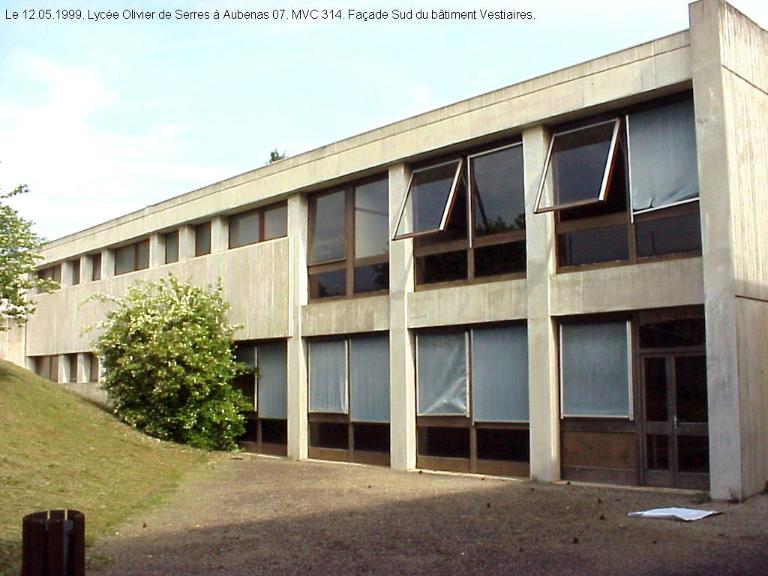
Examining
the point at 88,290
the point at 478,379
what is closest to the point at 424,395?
the point at 478,379

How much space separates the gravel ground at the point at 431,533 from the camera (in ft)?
28.2

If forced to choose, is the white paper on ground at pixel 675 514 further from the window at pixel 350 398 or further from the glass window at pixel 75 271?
the glass window at pixel 75 271

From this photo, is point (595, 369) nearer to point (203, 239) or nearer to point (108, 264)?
point (203, 239)

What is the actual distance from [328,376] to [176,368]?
3549 mm

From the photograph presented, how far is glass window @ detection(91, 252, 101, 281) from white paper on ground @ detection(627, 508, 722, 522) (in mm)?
22824

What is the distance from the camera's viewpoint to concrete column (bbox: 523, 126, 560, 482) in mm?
14805

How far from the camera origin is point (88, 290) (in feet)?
96.2

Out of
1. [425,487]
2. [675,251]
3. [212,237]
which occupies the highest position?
[212,237]

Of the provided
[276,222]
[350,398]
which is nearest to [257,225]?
[276,222]

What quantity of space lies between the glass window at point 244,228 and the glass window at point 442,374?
6.74 meters

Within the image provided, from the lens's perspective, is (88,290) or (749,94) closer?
(749,94)

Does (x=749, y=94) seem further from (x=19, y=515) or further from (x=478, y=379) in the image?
(x=19, y=515)

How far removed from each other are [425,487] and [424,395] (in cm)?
Answer: 292

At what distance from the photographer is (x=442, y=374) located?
17016 mm
